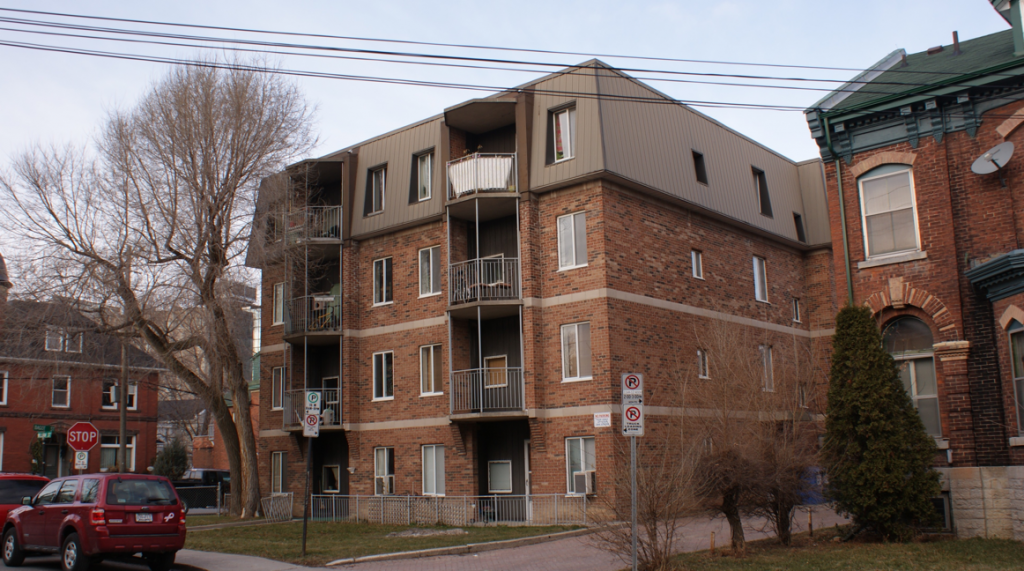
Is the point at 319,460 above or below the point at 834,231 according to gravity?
below

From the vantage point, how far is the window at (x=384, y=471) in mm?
27391

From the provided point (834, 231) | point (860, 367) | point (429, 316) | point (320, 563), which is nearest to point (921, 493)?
point (860, 367)

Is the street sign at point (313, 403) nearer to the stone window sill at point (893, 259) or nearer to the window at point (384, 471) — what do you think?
the window at point (384, 471)

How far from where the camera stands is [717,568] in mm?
13250

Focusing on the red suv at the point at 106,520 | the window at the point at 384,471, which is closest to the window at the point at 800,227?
the window at the point at 384,471

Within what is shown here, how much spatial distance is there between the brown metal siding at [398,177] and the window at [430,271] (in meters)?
1.19

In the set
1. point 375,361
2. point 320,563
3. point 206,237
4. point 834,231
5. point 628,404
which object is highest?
point 206,237

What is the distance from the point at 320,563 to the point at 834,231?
497 inches

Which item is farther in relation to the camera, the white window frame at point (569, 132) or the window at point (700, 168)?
the window at point (700, 168)

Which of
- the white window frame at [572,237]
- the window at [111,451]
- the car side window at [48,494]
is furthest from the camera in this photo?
the window at [111,451]

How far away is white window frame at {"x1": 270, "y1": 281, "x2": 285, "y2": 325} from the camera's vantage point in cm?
3241

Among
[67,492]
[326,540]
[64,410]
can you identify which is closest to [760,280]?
[326,540]

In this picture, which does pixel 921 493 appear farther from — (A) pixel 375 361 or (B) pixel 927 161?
(A) pixel 375 361

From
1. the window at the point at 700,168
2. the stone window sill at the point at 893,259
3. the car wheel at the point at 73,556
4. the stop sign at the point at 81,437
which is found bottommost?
the car wheel at the point at 73,556
